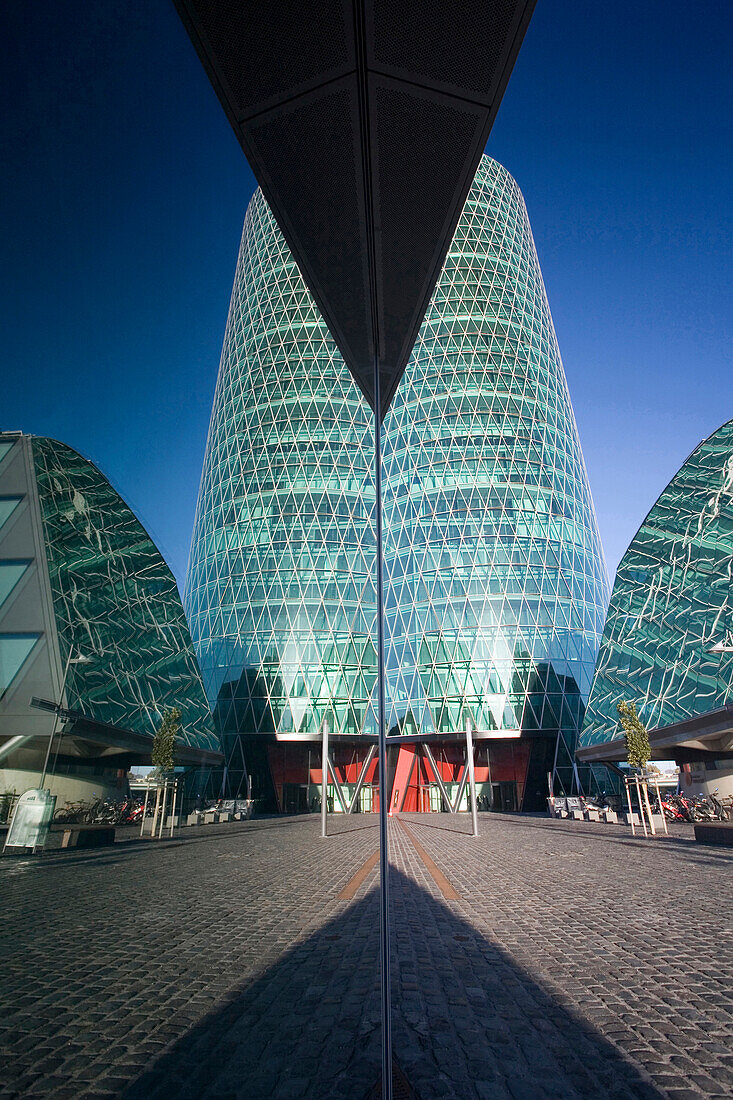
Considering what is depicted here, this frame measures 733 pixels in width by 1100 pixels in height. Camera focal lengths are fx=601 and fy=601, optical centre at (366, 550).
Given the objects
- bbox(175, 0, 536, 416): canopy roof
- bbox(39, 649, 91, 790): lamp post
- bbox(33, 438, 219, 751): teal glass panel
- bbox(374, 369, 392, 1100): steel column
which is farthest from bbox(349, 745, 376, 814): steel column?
bbox(175, 0, 536, 416): canopy roof

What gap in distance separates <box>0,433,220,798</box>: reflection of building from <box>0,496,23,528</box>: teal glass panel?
0.11 ft

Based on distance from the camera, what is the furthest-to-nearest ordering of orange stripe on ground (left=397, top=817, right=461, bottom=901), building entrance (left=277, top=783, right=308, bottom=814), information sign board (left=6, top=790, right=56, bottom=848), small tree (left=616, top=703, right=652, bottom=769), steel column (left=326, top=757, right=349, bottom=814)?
building entrance (left=277, top=783, right=308, bottom=814) → steel column (left=326, top=757, right=349, bottom=814) → small tree (left=616, top=703, right=652, bottom=769) → information sign board (left=6, top=790, right=56, bottom=848) → orange stripe on ground (left=397, top=817, right=461, bottom=901)

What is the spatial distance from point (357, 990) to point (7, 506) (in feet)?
46.9

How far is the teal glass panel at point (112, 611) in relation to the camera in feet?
53.6

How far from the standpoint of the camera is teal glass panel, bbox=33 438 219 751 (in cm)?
1634

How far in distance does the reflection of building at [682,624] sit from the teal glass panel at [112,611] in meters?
18.7

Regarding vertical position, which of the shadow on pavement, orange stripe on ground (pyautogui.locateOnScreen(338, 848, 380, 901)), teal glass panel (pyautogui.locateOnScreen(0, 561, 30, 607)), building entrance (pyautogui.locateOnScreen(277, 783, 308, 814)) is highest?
teal glass panel (pyautogui.locateOnScreen(0, 561, 30, 607))

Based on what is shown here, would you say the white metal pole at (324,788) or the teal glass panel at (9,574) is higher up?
the teal glass panel at (9,574)

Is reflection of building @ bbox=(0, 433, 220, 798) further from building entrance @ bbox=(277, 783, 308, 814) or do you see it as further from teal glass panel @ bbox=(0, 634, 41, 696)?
building entrance @ bbox=(277, 783, 308, 814)

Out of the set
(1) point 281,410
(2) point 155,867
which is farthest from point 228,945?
(1) point 281,410

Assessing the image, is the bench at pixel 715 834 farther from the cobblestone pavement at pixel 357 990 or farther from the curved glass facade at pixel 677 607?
the curved glass facade at pixel 677 607


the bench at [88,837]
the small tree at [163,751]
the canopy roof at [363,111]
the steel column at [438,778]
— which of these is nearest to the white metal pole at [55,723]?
the bench at [88,837]

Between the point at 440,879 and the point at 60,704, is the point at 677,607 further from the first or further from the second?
the point at 60,704

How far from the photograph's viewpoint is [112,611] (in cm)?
2158
